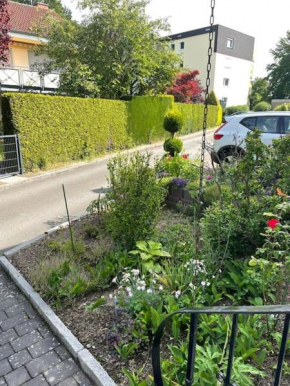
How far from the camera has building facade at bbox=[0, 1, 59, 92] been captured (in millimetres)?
15016

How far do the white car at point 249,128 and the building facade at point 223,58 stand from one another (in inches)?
963

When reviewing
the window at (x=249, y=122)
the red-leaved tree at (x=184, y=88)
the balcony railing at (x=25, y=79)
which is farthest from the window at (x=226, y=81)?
the window at (x=249, y=122)

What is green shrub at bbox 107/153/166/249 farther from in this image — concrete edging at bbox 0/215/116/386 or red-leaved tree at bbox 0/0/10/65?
red-leaved tree at bbox 0/0/10/65

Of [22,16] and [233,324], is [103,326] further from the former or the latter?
[22,16]

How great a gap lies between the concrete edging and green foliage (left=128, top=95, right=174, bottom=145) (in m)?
10.8

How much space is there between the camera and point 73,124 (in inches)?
407

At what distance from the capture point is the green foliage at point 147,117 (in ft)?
45.3

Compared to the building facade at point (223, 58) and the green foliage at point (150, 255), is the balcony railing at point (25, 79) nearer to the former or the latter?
the green foliage at point (150, 255)

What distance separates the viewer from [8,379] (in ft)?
7.08

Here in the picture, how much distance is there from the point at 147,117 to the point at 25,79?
7.00 m

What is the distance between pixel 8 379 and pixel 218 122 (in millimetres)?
25259

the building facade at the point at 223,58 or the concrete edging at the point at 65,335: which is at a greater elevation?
the building facade at the point at 223,58

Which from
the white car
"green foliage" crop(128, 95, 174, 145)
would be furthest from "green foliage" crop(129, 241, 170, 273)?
"green foliage" crop(128, 95, 174, 145)

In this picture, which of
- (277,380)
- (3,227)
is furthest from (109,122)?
(277,380)
